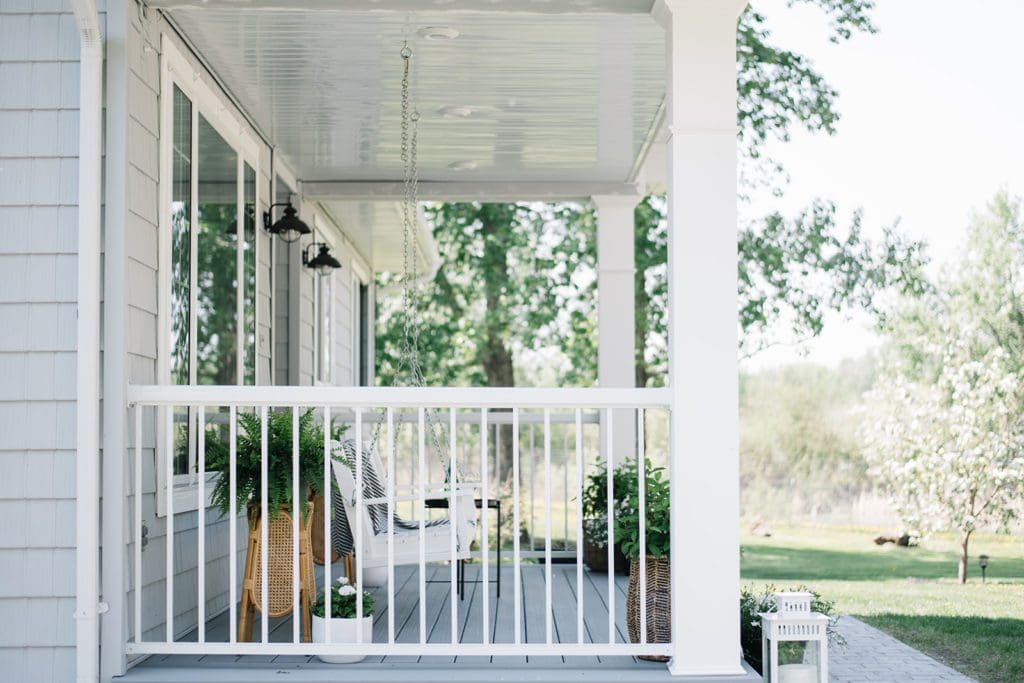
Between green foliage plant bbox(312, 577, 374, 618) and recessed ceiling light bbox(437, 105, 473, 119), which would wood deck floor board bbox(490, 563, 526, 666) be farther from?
recessed ceiling light bbox(437, 105, 473, 119)

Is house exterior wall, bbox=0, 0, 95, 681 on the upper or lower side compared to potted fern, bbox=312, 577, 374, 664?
upper

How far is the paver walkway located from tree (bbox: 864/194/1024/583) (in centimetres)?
453

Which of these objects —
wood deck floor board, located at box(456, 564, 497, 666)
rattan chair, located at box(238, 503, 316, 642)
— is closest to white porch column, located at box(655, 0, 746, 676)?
wood deck floor board, located at box(456, 564, 497, 666)

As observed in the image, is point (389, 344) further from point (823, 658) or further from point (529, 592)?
point (823, 658)

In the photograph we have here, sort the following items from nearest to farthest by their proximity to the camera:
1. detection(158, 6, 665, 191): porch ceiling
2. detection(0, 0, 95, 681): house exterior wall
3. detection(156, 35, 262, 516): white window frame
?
detection(0, 0, 95, 681): house exterior wall → detection(156, 35, 262, 516): white window frame → detection(158, 6, 665, 191): porch ceiling

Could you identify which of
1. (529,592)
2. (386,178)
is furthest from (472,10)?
(386,178)

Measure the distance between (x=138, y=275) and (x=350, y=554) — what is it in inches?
77.8

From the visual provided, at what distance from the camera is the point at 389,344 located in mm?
16391

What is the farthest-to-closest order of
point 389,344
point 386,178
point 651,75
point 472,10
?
point 389,344 → point 386,178 → point 651,75 → point 472,10

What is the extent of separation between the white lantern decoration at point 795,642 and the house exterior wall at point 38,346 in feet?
7.77

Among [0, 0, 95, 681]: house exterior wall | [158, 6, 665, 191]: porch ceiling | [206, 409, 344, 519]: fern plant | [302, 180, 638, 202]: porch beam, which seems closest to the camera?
[0, 0, 95, 681]: house exterior wall

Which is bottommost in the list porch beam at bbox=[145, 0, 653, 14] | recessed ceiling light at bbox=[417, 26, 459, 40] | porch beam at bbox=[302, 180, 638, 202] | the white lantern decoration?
the white lantern decoration

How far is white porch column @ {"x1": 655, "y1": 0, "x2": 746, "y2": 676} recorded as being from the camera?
387 cm

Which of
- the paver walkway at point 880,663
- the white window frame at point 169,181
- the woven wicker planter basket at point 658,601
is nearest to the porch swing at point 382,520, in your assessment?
the white window frame at point 169,181
